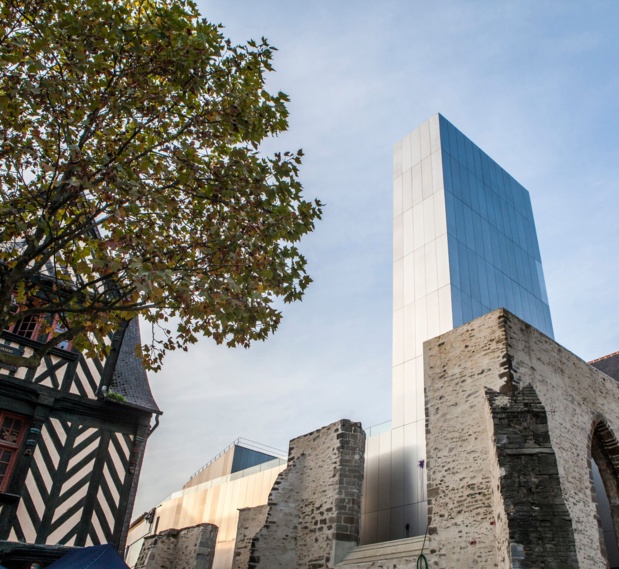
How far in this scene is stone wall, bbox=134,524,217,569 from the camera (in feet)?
42.8

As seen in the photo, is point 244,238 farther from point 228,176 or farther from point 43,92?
point 43,92

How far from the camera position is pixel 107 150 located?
5422mm

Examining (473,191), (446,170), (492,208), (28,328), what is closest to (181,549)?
(28,328)

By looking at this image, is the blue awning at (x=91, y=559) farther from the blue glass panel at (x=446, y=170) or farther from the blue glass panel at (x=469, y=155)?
the blue glass panel at (x=469, y=155)

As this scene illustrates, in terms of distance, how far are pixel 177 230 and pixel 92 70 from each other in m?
1.76

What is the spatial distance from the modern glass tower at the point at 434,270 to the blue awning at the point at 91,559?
19.6 ft

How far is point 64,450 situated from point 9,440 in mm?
838

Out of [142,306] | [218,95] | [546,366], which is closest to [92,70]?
[218,95]

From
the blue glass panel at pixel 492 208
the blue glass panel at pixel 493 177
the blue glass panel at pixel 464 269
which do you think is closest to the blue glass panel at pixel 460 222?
the blue glass panel at pixel 464 269

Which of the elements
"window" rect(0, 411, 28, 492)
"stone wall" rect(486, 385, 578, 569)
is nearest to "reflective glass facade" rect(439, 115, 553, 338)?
"stone wall" rect(486, 385, 578, 569)

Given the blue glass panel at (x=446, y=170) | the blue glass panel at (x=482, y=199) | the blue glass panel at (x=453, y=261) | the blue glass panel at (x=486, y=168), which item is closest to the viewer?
the blue glass panel at (x=453, y=261)

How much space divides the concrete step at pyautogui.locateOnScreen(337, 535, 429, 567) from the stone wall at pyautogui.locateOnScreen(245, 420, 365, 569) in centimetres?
30

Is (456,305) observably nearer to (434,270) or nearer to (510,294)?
(434,270)

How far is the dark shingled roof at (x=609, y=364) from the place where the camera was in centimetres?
1413
